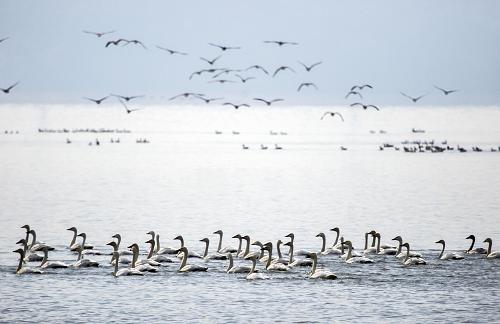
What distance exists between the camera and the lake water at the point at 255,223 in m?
30.2

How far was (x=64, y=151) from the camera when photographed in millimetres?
128000

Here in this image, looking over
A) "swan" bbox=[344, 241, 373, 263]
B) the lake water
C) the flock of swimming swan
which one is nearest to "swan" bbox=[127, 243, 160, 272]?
the flock of swimming swan

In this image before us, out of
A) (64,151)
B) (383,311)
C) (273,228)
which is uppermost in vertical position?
(64,151)

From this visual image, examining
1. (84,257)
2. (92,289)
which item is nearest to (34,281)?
(92,289)

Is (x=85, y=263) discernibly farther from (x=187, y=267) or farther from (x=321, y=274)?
(x=321, y=274)

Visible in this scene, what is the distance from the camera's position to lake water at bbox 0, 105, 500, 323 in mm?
30219

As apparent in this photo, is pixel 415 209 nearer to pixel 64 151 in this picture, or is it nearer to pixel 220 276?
pixel 220 276

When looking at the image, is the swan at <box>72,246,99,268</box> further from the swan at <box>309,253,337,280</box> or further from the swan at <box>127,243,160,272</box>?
the swan at <box>309,253,337,280</box>

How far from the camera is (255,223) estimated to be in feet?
173

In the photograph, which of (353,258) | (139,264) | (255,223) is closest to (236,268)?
(139,264)

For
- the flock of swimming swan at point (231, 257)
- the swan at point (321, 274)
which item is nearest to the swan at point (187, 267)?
the flock of swimming swan at point (231, 257)

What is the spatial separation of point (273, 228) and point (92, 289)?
1850 centimetres

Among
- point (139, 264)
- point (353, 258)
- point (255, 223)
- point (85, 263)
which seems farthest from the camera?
point (255, 223)

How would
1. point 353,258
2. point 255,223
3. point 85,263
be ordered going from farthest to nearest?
point 255,223, point 353,258, point 85,263
